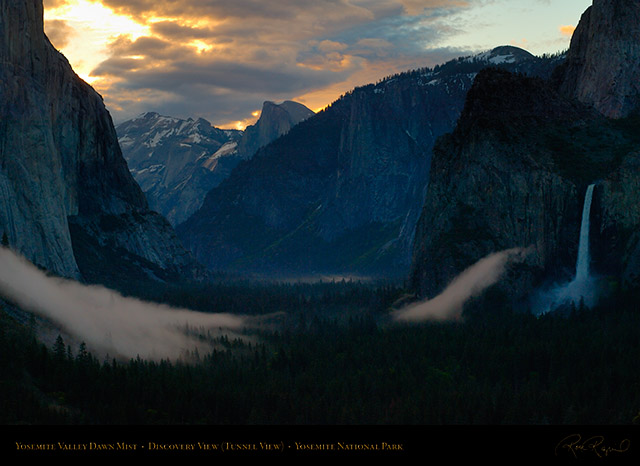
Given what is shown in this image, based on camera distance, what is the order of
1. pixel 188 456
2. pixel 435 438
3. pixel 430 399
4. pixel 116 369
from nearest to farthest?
1. pixel 188 456
2. pixel 435 438
3. pixel 430 399
4. pixel 116 369

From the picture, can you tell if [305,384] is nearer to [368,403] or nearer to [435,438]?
[368,403]

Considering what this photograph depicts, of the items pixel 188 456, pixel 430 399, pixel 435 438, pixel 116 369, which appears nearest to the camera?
pixel 188 456

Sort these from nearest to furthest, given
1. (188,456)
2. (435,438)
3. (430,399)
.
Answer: (188,456) → (435,438) → (430,399)

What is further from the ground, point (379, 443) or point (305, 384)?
point (379, 443)

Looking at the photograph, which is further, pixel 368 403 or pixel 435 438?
pixel 368 403

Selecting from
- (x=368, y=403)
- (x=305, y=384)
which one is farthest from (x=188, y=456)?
(x=305, y=384)

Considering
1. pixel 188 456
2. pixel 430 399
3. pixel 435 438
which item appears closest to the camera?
pixel 188 456

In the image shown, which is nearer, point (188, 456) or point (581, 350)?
point (188, 456)

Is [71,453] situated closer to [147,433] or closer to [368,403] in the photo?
[147,433]

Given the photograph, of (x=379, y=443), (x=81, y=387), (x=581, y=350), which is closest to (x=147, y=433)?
(x=379, y=443)
